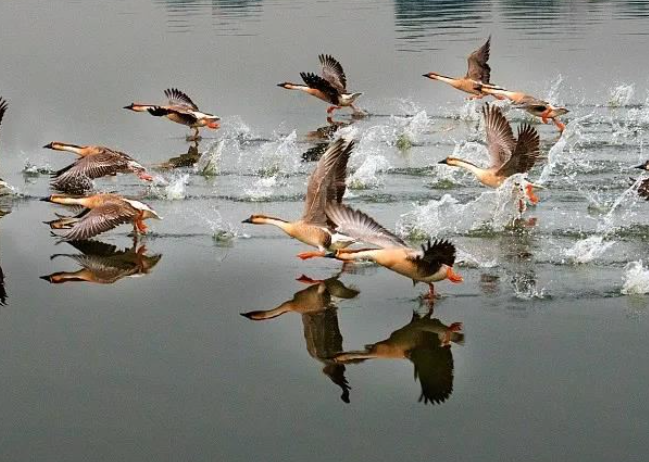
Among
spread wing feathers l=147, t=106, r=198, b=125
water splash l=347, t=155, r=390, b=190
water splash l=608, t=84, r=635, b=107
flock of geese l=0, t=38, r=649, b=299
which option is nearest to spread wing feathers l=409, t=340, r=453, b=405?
flock of geese l=0, t=38, r=649, b=299

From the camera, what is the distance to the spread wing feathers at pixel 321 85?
60.6 feet

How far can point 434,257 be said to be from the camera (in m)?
8.72

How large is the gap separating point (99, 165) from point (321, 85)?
605 centimetres

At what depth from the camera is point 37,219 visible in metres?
12.7

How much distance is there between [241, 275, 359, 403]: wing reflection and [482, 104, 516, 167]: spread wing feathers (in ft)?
11.6

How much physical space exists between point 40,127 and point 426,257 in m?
10.6

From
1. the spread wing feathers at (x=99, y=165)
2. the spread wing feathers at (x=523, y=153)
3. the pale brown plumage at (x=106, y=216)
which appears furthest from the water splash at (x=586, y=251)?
the spread wing feathers at (x=99, y=165)

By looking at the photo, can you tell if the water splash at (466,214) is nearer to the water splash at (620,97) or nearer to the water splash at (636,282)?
the water splash at (636,282)

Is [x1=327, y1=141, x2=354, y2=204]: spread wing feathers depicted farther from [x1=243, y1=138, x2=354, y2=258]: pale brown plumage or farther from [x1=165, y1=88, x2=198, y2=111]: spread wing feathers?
[x1=165, y1=88, x2=198, y2=111]: spread wing feathers

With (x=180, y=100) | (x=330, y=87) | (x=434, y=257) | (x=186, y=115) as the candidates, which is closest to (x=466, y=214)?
(x=434, y=257)

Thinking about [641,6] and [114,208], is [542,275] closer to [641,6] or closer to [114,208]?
[114,208]

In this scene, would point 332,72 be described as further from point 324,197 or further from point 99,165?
point 324,197

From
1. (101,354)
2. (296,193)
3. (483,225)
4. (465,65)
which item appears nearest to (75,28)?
(465,65)

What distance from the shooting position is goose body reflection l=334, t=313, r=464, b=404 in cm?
781
